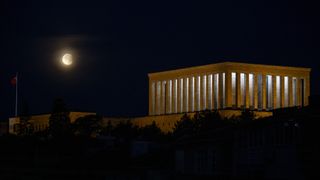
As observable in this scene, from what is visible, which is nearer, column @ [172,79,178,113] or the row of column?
the row of column

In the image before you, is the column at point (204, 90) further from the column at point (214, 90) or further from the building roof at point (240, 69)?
the column at point (214, 90)

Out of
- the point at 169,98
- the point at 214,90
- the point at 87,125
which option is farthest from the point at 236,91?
the point at 87,125

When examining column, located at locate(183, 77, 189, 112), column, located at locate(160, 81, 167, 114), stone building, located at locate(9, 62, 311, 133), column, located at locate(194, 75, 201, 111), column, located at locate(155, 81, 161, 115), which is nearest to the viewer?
stone building, located at locate(9, 62, 311, 133)

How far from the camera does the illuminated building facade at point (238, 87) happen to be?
175 metres

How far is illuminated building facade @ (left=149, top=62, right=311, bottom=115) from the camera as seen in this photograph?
17475 centimetres

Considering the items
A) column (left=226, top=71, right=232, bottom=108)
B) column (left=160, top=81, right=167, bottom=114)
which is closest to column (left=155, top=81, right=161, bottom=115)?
column (left=160, top=81, right=167, bottom=114)

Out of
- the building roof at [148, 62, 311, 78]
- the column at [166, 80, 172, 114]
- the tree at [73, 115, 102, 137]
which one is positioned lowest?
the tree at [73, 115, 102, 137]

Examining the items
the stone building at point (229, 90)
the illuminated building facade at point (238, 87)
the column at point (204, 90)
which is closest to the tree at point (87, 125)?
the stone building at point (229, 90)

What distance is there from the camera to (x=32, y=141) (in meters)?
116

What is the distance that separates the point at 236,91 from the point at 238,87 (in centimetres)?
96

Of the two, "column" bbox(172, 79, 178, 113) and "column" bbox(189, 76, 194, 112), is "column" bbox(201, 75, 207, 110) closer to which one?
"column" bbox(189, 76, 194, 112)

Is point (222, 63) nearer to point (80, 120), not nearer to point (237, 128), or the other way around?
point (80, 120)

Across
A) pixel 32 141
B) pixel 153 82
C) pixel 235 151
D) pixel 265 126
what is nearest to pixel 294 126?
pixel 265 126

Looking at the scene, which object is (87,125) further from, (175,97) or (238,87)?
(175,97)
